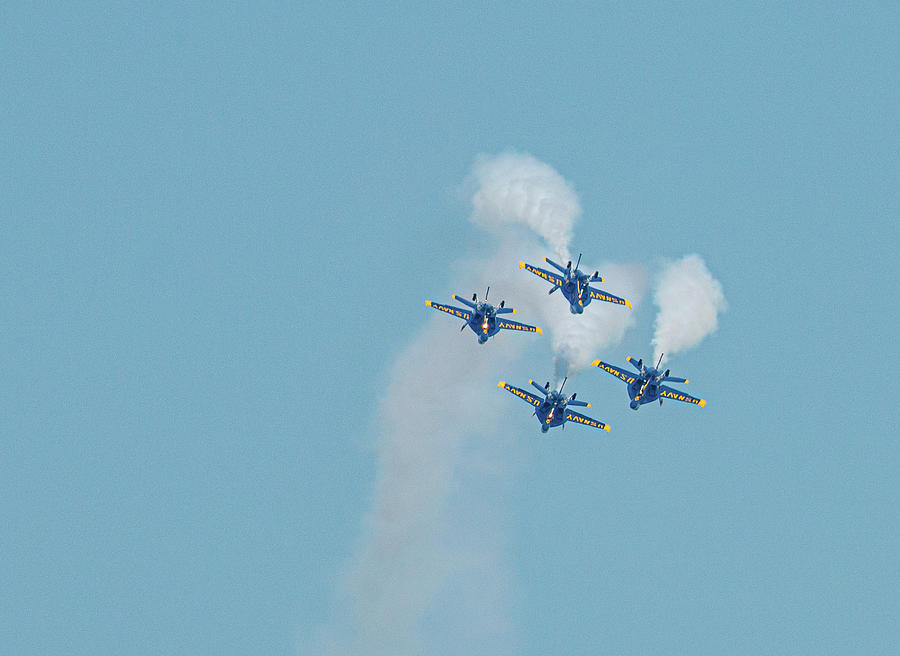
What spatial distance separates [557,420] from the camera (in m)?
199

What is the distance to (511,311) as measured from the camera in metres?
200

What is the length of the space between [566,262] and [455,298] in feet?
33.3

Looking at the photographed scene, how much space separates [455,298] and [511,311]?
16.5 ft

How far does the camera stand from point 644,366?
198m

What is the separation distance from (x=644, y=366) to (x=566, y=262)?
36.9 feet

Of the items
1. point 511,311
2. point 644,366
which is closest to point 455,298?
point 511,311

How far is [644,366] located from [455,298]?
57.2 ft

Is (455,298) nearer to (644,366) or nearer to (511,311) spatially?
(511,311)

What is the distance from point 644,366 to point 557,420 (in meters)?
8.88
